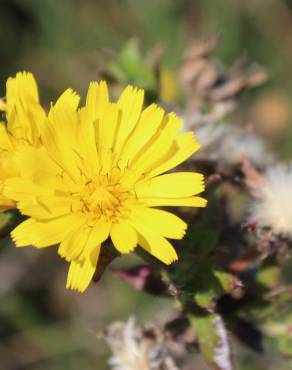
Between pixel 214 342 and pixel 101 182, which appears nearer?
pixel 101 182

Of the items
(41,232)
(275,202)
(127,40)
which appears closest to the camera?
(41,232)

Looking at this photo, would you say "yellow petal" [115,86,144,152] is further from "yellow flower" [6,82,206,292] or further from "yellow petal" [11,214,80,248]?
"yellow petal" [11,214,80,248]

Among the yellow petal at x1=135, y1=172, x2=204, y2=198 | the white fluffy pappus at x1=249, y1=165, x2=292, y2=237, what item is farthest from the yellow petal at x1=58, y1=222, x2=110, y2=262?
the white fluffy pappus at x1=249, y1=165, x2=292, y2=237

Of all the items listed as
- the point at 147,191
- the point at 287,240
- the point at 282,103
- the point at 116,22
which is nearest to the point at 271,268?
the point at 287,240

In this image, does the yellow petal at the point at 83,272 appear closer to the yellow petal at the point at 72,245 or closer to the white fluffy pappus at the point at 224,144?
the yellow petal at the point at 72,245

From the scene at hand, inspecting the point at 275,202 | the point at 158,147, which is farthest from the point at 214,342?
the point at 158,147

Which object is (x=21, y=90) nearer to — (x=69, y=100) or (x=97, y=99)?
(x=69, y=100)
